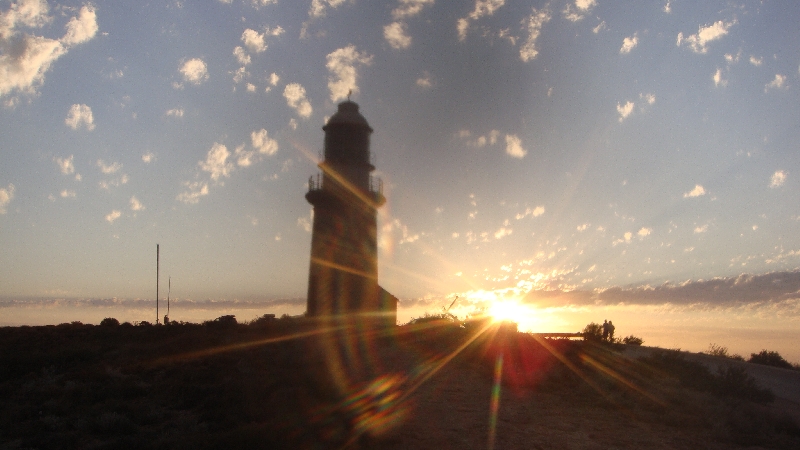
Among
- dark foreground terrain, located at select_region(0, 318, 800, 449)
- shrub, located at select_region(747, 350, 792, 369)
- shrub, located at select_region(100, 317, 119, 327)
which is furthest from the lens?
shrub, located at select_region(747, 350, 792, 369)

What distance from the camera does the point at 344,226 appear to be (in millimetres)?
28297

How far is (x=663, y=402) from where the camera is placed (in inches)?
541

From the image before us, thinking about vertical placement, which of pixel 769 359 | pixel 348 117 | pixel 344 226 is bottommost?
pixel 769 359

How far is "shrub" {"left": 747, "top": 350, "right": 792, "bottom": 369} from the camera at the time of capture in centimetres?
2636

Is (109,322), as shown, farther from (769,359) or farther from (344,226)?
(769,359)

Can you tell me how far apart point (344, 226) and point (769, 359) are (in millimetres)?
21377

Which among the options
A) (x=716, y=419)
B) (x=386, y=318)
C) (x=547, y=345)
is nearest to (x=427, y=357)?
(x=547, y=345)

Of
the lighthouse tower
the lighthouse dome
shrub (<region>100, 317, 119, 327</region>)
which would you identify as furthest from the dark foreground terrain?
the lighthouse dome

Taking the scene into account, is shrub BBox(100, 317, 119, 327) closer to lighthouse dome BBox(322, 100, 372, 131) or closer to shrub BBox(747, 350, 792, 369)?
lighthouse dome BBox(322, 100, 372, 131)

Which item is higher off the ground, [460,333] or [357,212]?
[357,212]

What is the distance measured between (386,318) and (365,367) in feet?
41.0

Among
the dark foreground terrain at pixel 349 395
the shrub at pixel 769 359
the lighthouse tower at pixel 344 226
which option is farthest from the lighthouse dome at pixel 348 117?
the shrub at pixel 769 359

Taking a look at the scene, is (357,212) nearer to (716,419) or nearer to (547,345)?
(547,345)

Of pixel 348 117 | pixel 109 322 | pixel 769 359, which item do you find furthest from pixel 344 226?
pixel 769 359
